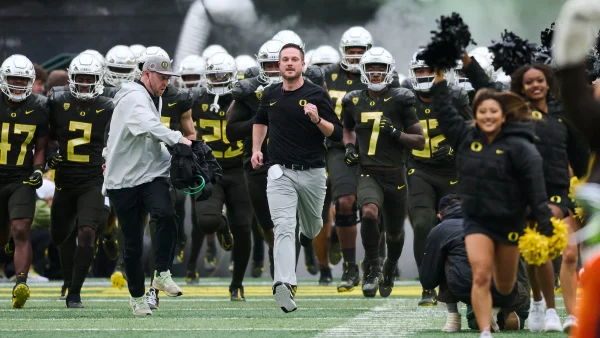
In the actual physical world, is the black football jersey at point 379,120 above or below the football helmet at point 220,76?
below

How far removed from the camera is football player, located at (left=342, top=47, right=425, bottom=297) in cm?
1092

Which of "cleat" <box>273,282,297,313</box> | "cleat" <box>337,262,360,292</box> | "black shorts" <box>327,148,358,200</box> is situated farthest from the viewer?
"black shorts" <box>327,148,358,200</box>

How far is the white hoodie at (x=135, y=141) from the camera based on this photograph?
8.77 metres

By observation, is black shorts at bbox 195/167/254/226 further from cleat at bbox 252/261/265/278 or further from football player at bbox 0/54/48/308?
cleat at bbox 252/261/265/278

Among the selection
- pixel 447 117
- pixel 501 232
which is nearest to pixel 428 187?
pixel 447 117

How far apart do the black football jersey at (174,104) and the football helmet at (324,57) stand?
3.55m

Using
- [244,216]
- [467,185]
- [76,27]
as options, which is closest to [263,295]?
[244,216]

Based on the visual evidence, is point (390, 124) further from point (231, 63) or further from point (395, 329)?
point (395, 329)

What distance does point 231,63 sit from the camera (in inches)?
483

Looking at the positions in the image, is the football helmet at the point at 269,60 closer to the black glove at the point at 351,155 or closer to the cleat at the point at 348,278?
the black glove at the point at 351,155

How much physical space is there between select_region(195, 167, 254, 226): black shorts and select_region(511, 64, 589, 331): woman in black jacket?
3824 mm

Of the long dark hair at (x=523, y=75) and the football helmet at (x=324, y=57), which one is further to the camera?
the football helmet at (x=324, y=57)

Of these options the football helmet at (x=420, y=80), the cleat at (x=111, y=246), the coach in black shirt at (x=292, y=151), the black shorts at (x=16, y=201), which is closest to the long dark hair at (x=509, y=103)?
the coach in black shirt at (x=292, y=151)

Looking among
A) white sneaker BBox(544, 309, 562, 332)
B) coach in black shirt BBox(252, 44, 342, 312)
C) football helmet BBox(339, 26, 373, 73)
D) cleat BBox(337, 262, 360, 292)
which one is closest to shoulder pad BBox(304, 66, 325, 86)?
football helmet BBox(339, 26, 373, 73)
